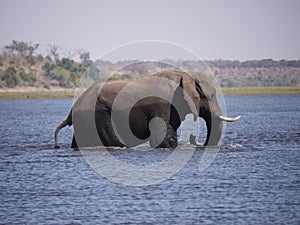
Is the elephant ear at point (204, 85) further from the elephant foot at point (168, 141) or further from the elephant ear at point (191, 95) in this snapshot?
the elephant foot at point (168, 141)

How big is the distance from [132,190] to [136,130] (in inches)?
247

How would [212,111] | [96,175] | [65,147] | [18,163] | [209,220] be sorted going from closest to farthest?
[209,220]
[96,175]
[18,163]
[212,111]
[65,147]

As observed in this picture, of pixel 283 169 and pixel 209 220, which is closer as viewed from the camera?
pixel 209 220

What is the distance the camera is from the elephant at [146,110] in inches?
887

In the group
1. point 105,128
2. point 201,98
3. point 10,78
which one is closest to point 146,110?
point 105,128

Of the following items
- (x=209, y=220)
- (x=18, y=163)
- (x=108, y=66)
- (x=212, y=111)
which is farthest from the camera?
(x=108, y=66)

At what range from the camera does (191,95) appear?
22.5 metres

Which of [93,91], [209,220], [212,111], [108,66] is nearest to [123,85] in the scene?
[93,91]

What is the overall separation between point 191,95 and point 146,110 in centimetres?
144

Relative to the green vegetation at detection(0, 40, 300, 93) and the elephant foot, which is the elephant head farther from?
the green vegetation at detection(0, 40, 300, 93)

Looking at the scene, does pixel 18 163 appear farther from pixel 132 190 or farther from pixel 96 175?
pixel 132 190

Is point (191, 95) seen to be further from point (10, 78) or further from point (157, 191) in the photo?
point (10, 78)

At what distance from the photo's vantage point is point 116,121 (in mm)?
22984

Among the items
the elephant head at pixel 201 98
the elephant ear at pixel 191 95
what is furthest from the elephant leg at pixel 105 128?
the elephant ear at pixel 191 95
